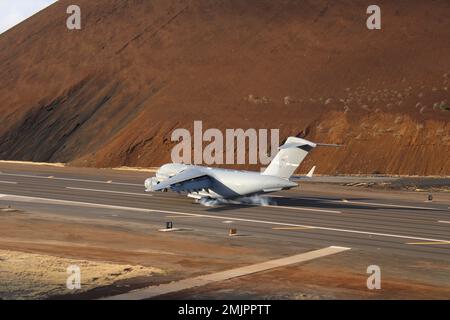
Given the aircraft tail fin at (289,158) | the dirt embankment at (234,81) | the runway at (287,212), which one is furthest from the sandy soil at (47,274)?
the dirt embankment at (234,81)

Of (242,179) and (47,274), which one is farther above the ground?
(242,179)

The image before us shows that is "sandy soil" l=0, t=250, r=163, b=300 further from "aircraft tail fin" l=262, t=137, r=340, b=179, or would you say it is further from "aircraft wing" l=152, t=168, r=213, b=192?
"aircraft tail fin" l=262, t=137, r=340, b=179

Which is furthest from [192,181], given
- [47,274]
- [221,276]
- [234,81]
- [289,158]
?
[234,81]

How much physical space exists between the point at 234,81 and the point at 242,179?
56.0 metres

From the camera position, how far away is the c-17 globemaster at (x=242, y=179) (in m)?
47.6

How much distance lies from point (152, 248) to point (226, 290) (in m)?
9.64

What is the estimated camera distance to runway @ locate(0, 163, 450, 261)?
3756cm

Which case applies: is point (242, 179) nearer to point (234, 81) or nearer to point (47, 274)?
point (47, 274)

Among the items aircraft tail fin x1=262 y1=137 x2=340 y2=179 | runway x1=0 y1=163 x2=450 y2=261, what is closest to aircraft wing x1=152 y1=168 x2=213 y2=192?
runway x1=0 y1=163 x2=450 y2=261

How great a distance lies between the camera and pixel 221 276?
27.2 metres

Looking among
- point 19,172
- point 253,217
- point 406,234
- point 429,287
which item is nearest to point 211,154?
point 19,172

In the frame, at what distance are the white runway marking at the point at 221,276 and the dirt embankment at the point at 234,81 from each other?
4787 centimetres

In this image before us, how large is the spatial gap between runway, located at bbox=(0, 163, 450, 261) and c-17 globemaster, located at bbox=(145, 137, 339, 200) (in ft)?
4.41

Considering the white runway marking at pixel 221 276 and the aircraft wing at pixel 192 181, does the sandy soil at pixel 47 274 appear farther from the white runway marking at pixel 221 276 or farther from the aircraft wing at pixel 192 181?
the aircraft wing at pixel 192 181
